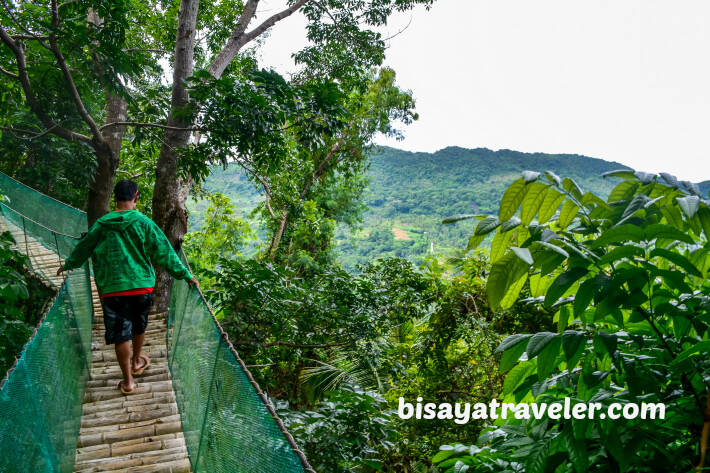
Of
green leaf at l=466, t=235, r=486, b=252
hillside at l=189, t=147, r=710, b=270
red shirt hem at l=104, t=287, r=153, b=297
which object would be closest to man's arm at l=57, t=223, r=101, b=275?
red shirt hem at l=104, t=287, r=153, b=297

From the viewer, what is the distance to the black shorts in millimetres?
2756

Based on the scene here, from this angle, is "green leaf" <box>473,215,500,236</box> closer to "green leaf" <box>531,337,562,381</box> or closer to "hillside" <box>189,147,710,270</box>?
"green leaf" <box>531,337,562,381</box>

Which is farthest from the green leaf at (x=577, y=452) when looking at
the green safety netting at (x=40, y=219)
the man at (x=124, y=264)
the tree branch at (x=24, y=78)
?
the green safety netting at (x=40, y=219)

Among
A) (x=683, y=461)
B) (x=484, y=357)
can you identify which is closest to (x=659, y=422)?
(x=683, y=461)

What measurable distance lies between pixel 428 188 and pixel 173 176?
28828 mm

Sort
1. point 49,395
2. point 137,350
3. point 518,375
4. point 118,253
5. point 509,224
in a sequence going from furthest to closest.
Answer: point 137,350 → point 118,253 → point 49,395 → point 518,375 → point 509,224

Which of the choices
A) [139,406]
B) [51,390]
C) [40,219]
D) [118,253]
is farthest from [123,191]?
[40,219]

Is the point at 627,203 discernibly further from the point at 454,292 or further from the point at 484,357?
the point at 454,292

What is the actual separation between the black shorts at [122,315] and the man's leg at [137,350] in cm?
16

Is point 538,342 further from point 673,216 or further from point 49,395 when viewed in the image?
point 49,395

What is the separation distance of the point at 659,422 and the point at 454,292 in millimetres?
5173

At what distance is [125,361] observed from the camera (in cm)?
287

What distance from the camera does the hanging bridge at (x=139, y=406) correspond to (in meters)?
1.31

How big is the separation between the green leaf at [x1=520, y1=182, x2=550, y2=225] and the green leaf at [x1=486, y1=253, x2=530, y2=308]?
9cm
